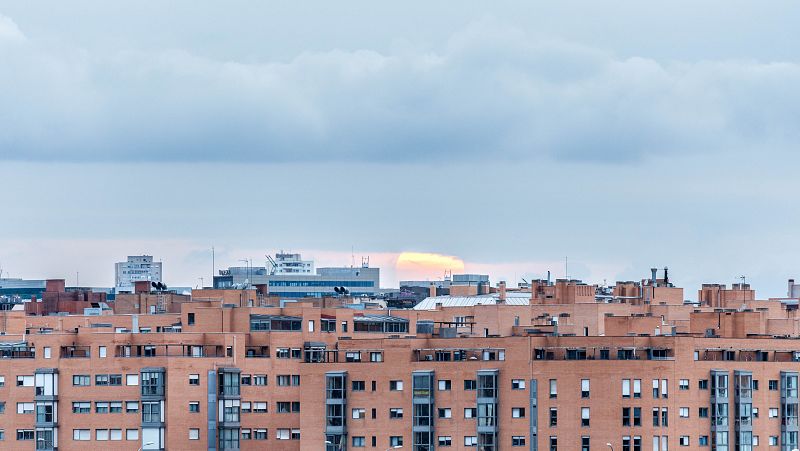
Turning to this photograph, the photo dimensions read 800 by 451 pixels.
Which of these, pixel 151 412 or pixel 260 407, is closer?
pixel 151 412

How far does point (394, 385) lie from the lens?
158 metres

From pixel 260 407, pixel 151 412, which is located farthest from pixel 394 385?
pixel 151 412

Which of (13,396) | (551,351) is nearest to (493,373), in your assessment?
(551,351)

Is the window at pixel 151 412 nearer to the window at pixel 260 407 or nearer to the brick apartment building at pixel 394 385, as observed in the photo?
the brick apartment building at pixel 394 385

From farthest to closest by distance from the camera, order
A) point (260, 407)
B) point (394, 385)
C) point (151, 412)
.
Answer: point (260, 407)
point (151, 412)
point (394, 385)

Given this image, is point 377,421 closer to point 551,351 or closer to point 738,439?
point 551,351

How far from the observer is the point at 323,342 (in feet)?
579

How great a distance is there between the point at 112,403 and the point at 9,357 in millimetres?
9281

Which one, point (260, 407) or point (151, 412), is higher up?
point (260, 407)

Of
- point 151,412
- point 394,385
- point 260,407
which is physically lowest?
point 151,412

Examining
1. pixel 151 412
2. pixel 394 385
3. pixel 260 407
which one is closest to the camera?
pixel 394 385

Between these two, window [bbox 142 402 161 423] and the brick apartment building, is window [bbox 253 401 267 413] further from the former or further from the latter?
window [bbox 142 402 161 423]

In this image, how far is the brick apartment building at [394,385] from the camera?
509 feet

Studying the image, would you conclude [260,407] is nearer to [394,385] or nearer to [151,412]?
[151,412]
